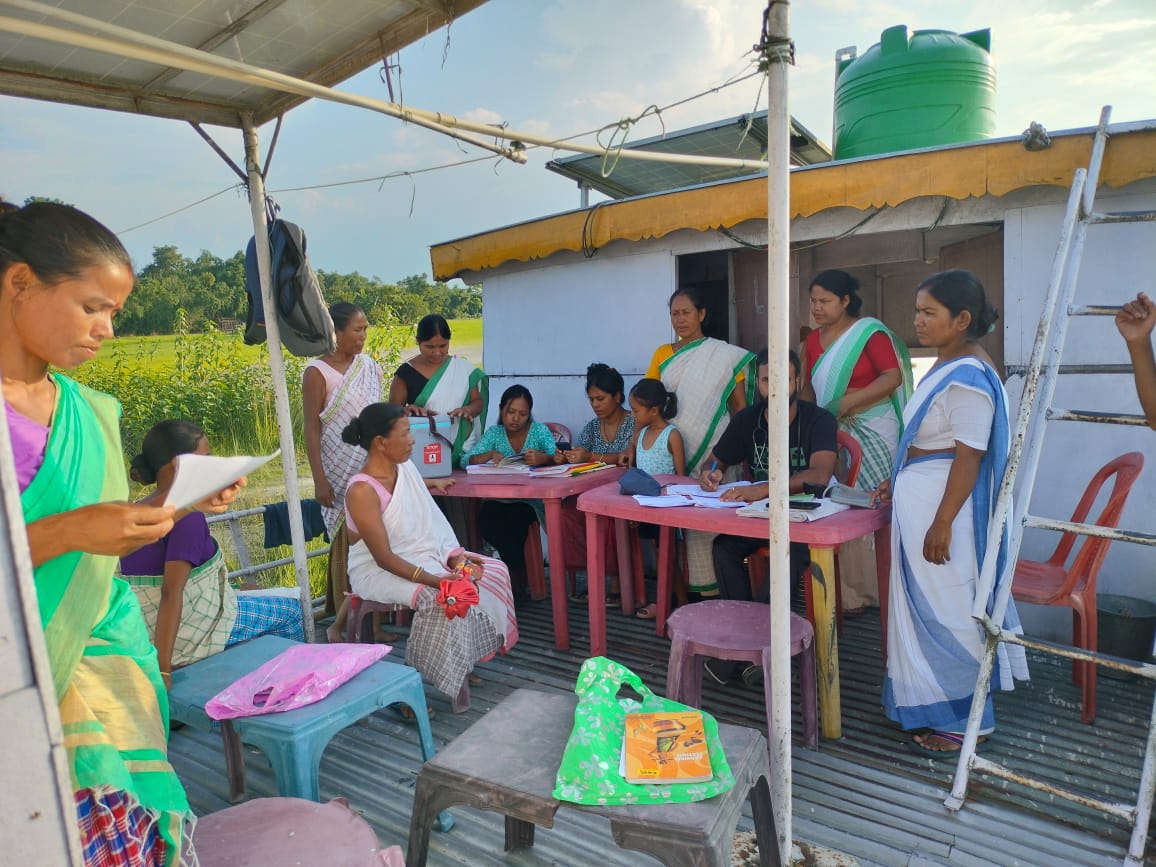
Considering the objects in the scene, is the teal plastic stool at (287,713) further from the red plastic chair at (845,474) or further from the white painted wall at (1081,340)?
the white painted wall at (1081,340)

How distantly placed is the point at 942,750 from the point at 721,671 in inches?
39.3

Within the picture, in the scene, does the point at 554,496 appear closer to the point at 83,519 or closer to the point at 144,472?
the point at 144,472

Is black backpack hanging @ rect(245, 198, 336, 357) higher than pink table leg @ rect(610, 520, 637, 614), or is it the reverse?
black backpack hanging @ rect(245, 198, 336, 357)

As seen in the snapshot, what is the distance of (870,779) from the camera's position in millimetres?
2762

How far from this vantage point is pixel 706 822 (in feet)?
5.40

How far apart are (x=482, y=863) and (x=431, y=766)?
0.69 meters

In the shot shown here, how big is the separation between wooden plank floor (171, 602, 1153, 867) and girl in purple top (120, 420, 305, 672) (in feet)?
1.70

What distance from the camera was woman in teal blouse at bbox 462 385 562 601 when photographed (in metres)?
4.89

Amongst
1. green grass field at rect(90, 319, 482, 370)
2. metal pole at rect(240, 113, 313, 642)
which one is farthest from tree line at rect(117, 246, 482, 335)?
metal pole at rect(240, 113, 313, 642)

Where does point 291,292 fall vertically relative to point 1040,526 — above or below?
above

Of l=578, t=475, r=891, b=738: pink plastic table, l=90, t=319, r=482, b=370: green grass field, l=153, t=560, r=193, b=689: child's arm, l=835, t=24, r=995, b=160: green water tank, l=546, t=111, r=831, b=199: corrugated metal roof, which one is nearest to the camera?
l=153, t=560, r=193, b=689: child's arm

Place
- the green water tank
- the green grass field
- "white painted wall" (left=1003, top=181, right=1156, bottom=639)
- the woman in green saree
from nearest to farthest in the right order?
the woman in green saree < "white painted wall" (left=1003, top=181, right=1156, bottom=639) < the green water tank < the green grass field

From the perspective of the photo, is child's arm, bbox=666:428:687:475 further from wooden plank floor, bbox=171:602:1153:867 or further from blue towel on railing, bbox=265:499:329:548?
blue towel on railing, bbox=265:499:329:548

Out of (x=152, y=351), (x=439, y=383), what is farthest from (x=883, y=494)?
(x=152, y=351)
